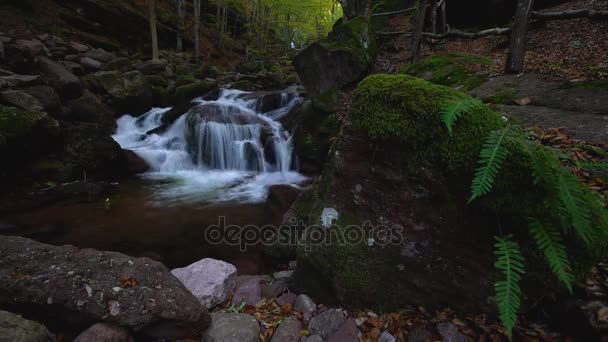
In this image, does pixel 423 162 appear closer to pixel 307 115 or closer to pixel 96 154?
pixel 307 115

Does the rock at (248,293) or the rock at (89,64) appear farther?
the rock at (89,64)

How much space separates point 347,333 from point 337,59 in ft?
27.3

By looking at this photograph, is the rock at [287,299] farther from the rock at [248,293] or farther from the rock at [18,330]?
the rock at [18,330]

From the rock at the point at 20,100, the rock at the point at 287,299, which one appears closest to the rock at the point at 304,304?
the rock at the point at 287,299

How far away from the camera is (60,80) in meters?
8.94

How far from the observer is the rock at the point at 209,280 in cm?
280

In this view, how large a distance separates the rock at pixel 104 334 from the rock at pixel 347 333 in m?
1.58

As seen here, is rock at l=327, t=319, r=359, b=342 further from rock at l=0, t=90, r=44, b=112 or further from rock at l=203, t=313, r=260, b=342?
rock at l=0, t=90, r=44, b=112

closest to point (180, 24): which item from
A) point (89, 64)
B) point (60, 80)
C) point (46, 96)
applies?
point (89, 64)

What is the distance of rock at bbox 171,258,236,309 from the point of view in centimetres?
280

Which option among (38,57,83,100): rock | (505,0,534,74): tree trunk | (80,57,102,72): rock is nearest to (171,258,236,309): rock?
(505,0,534,74): tree trunk

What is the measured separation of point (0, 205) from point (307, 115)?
8.48 meters

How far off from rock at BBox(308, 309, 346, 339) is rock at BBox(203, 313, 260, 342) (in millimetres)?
481

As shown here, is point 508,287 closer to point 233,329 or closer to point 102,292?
point 233,329
